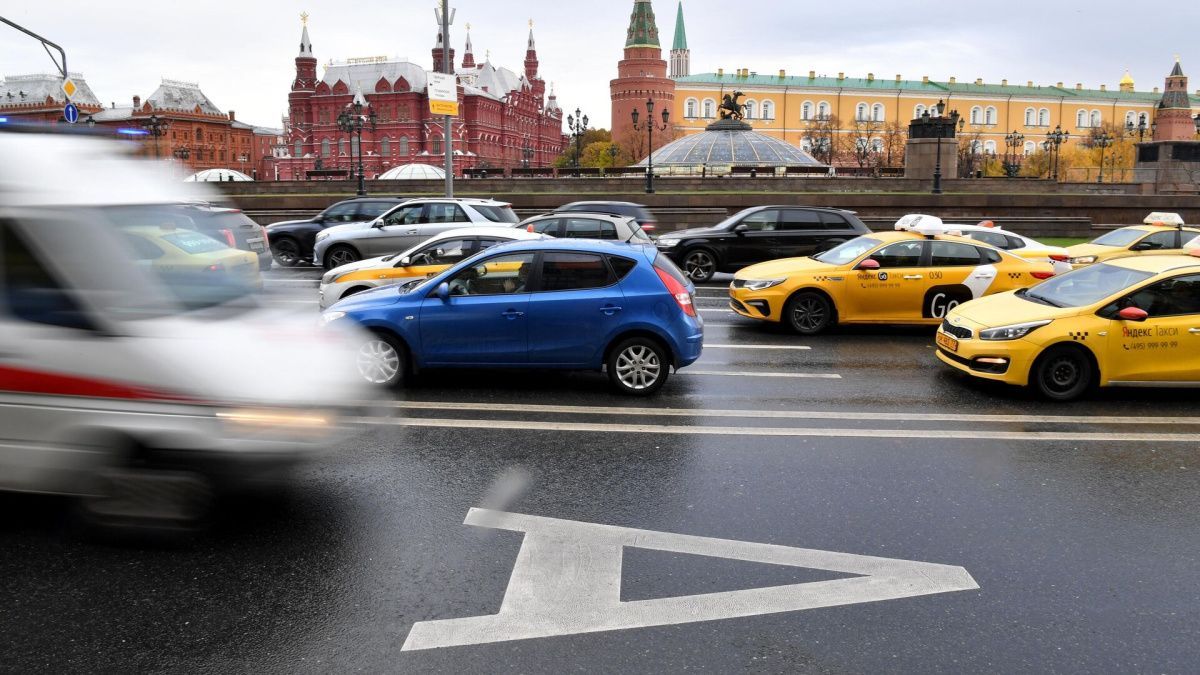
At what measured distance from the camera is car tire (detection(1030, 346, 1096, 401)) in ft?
28.3

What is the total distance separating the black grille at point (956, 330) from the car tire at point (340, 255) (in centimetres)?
1259

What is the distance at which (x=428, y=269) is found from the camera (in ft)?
39.5

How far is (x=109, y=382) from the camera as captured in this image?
15.3 feet

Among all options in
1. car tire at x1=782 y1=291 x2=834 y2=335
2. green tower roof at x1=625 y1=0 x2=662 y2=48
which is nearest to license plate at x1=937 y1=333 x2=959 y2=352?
car tire at x1=782 y1=291 x2=834 y2=335

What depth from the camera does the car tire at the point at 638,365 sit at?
8.53 m

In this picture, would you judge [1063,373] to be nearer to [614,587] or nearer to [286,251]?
[614,587]

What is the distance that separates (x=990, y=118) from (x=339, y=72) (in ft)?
324

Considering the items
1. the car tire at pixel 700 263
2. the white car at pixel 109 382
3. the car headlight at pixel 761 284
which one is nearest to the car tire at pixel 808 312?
the car headlight at pixel 761 284

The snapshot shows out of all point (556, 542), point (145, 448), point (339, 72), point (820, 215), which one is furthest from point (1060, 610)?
point (339, 72)

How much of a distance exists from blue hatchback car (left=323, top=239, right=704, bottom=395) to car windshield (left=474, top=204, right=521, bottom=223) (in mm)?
10331

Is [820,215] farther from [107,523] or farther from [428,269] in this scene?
[107,523]

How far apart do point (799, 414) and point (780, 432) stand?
72cm

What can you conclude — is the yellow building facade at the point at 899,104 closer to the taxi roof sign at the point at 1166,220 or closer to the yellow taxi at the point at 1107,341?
the taxi roof sign at the point at 1166,220

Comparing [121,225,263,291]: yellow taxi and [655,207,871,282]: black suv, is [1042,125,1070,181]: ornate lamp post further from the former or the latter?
[121,225,263,291]: yellow taxi
